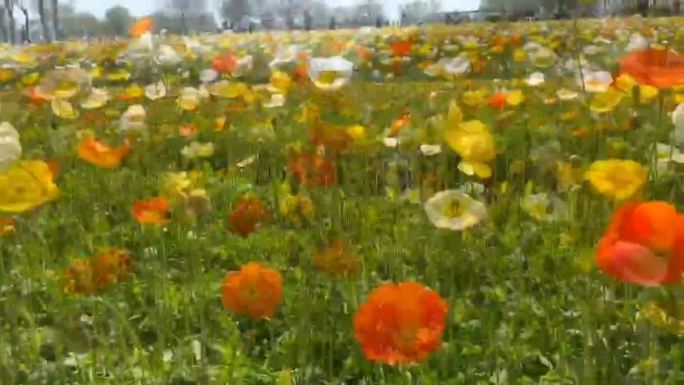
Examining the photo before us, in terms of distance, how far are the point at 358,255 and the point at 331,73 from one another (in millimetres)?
542

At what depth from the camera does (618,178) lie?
1.17 metres

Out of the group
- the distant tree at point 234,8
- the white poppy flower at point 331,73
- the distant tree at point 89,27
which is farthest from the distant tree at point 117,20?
the white poppy flower at point 331,73

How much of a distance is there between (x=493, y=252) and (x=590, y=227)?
0.63 ft

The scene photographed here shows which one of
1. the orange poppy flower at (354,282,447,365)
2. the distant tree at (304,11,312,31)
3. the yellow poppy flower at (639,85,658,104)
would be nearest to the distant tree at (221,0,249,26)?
the distant tree at (304,11,312,31)

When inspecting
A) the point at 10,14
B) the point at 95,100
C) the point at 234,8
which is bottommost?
the point at 234,8

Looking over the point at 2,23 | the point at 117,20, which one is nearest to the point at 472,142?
the point at 117,20

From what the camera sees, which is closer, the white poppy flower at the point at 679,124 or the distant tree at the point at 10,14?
the white poppy flower at the point at 679,124

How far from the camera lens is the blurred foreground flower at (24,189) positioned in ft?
3.51

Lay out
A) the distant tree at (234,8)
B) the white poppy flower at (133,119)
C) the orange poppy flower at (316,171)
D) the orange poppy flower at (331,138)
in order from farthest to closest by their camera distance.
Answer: the distant tree at (234,8), the white poppy flower at (133,119), the orange poppy flower at (331,138), the orange poppy flower at (316,171)

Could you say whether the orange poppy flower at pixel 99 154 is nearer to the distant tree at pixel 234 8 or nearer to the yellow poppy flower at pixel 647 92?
the yellow poppy flower at pixel 647 92

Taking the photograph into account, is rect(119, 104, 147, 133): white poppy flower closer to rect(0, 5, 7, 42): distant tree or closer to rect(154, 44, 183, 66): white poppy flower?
rect(154, 44, 183, 66): white poppy flower

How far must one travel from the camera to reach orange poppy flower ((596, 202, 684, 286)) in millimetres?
831

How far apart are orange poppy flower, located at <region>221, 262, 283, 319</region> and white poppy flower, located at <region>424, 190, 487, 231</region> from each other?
0.25 metres

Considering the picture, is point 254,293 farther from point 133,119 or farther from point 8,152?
point 133,119
